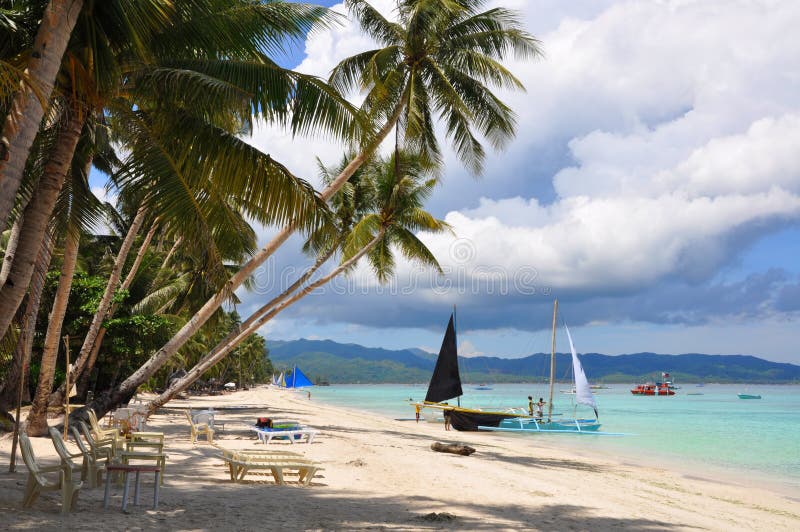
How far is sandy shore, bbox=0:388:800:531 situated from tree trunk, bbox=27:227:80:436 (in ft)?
1.78

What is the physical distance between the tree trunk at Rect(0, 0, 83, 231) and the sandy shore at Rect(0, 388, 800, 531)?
116 inches

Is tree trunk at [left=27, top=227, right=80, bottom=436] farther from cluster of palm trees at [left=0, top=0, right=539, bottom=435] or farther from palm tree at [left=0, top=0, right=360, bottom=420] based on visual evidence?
palm tree at [left=0, top=0, right=360, bottom=420]

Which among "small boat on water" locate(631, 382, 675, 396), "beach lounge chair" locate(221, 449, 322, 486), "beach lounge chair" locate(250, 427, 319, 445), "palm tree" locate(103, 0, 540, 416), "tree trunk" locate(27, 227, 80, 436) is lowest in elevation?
"small boat on water" locate(631, 382, 675, 396)

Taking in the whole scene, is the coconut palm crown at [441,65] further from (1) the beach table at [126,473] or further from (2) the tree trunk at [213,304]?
(1) the beach table at [126,473]

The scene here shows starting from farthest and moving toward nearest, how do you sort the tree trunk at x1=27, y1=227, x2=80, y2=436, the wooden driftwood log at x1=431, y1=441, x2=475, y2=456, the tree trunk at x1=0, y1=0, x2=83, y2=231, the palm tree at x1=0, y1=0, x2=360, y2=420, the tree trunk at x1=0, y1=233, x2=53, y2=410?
1. the wooden driftwood log at x1=431, y1=441, x2=475, y2=456
2. the tree trunk at x1=27, y1=227, x2=80, y2=436
3. the tree trunk at x1=0, y1=233, x2=53, y2=410
4. the palm tree at x1=0, y1=0, x2=360, y2=420
5. the tree trunk at x1=0, y1=0, x2=83, y2=231

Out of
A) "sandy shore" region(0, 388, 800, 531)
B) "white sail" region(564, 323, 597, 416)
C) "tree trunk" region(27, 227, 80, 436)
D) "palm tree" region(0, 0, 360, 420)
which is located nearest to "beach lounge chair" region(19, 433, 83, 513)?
"sandy shore" region(0, 388, 800, 531)

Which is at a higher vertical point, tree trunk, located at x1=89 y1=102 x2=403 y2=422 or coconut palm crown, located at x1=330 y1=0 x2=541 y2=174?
coconut palm crown, located at x1=330 y1=0 x2=541 y2=174

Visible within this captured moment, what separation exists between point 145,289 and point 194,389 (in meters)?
47.1

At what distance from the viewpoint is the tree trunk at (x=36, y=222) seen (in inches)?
228

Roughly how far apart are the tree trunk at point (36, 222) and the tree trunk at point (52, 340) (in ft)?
19.1

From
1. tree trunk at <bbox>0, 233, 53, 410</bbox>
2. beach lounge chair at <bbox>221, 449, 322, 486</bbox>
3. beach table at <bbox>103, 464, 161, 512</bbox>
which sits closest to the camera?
beach table at <bbox>103, 464, 161, 512</bbox>

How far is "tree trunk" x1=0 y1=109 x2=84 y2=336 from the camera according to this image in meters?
5.78

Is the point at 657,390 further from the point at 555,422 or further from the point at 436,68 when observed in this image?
the point at 436,68

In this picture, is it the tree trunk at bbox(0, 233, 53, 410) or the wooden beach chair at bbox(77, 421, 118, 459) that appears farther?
the tree trunk at bbox(0, 233, 53, 410)
